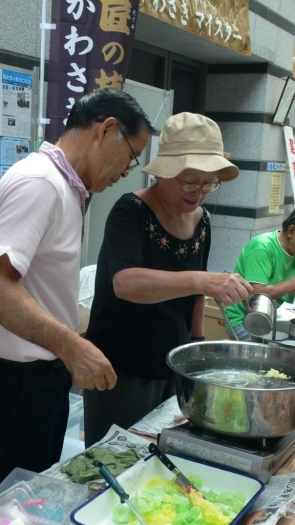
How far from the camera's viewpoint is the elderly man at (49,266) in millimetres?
1525

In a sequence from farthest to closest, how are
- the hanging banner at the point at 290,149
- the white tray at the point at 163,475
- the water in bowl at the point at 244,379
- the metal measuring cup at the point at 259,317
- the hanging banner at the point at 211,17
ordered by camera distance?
the hanging banner at the point at 290,149 < the hanging banner at the point at 211,17 < the metal measuring cup at the point at 259,317 < the water in bowl at the point at 244,379 < the white tray at the point at 163,475

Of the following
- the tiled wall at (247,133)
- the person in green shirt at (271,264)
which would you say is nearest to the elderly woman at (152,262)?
the person in green shirt at (271,264)

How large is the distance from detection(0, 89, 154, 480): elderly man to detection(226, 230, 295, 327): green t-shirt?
1.43 metres

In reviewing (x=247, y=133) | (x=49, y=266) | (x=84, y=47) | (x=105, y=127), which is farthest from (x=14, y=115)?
(x=247, y=133)

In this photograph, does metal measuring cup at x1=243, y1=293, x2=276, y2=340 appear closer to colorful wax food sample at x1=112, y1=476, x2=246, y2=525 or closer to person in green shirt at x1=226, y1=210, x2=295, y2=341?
colorful wax food sample at x1=112, y1=476, x2=246, y2=525

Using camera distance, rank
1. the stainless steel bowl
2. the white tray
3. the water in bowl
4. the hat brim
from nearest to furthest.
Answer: the white tray → the stainless steel bowl → the water in bowl → the hat brim

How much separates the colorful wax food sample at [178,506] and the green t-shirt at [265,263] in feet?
5.89

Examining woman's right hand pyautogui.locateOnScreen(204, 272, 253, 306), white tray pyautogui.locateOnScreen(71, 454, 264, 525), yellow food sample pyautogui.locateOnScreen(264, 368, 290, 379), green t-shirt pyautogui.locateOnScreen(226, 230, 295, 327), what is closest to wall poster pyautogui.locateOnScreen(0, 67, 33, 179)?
green t-shirt pyautogui.locateOnScreen(226, 230, 295, 327)

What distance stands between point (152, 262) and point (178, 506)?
92 centimetres

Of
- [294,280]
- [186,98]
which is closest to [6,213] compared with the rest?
[294,280]

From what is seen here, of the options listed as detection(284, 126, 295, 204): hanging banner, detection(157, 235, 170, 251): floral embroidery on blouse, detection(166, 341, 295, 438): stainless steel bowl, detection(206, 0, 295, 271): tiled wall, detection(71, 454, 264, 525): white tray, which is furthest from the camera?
detection(284, 126, 295, 204): hanging banner

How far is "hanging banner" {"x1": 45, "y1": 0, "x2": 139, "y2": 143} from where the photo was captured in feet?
10.5

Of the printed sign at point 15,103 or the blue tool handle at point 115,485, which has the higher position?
the printed sign at point 15,103

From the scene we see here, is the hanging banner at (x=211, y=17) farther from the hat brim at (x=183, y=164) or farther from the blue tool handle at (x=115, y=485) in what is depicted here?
the blue tool handle at (x=115, y=485)
